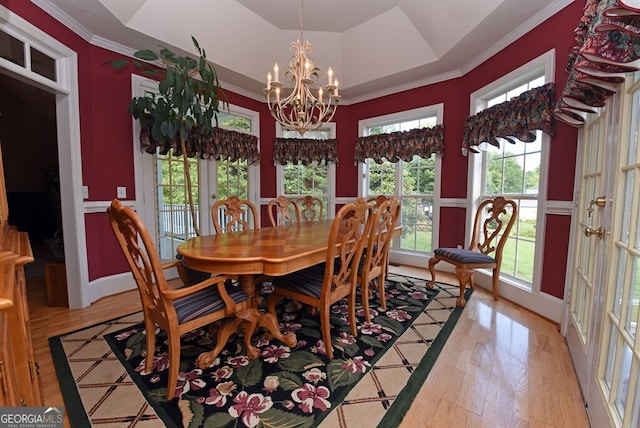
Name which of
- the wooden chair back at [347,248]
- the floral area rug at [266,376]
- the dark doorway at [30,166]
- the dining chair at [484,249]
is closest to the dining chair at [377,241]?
the wooden chair back at [347,248]

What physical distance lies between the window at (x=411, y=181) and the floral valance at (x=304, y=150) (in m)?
0.55

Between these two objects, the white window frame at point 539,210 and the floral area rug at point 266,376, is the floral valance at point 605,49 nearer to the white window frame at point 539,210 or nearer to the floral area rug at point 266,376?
the white window frame at point 539,210

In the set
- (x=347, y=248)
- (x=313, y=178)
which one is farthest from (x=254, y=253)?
(x=313, y=178)

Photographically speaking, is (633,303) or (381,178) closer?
(633,303)

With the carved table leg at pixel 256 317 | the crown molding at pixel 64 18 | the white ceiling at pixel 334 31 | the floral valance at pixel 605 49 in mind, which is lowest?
the carved table leg at pixel 256 317

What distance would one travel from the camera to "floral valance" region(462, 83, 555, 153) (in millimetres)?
2240

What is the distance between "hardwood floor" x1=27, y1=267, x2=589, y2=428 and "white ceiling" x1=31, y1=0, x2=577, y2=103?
2553mm

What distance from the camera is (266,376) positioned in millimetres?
1575

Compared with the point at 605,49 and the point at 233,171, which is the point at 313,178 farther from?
the point at 605,49

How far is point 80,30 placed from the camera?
2541 mm

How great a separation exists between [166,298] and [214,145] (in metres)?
2.61

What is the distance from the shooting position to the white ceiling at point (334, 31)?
2438 millimetres

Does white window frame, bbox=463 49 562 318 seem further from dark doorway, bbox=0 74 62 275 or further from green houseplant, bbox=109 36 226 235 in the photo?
dark doorway, bbox=0 74 62 275

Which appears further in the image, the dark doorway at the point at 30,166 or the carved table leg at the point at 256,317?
the dark doorway at the point at 30,166
